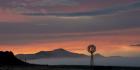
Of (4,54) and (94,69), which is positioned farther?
(4,54)

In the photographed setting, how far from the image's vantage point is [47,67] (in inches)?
2945

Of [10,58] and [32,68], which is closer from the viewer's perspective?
[32,68]

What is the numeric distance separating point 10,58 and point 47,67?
2434 inches

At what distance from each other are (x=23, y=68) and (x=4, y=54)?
61109 mm

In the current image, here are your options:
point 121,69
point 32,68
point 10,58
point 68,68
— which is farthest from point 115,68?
point 10,58

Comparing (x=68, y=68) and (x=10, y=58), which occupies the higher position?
(x=10, y=58)

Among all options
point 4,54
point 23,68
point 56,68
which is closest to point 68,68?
point 56,68

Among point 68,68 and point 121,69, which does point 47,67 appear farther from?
point 121,69

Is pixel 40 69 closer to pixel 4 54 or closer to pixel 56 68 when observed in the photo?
pixel 56 68

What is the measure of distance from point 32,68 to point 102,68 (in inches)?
422

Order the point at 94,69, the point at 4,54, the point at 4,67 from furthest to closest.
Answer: the point at 4,54
the point at 4,67
the point at 94,69

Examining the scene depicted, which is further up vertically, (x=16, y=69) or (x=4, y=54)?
(x=4, y=54)

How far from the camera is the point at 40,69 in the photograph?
74750 millimetres

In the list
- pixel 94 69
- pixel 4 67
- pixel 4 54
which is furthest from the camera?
pixel 4 54
